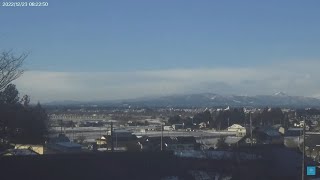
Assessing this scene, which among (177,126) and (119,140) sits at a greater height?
(119,140)

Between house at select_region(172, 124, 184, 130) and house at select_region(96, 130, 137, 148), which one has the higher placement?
house at select_region(96, 130, 137, 148)

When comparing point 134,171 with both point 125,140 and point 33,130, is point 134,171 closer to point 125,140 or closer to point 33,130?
point 33,130

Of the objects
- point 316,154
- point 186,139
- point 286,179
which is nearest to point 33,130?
point 286,179

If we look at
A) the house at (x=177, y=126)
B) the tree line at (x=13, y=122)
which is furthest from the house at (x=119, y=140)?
the house at (x=177, y=126)

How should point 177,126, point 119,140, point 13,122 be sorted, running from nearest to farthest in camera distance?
1. point 13,122
2. point 119,140
3. point 177,126

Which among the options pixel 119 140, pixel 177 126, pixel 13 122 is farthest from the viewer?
pixel 177 126

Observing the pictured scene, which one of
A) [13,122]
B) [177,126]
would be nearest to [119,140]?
[13,122]

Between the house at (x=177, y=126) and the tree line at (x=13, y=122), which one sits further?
the house at (x=177, y=126)

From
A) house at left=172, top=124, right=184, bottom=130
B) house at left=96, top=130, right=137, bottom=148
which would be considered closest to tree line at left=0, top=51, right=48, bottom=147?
house at left=96, top=130, right=137, bottom=148

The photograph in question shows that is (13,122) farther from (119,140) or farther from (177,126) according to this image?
(177,126)

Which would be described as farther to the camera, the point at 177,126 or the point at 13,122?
the point at 177,126

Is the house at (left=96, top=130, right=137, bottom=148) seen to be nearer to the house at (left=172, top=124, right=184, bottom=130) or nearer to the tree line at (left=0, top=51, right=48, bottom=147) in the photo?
the tree line at (left=0, top=51, right=48, bottom=147)

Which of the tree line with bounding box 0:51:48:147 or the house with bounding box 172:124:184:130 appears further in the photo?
the house with bounding box 172:124:184:130

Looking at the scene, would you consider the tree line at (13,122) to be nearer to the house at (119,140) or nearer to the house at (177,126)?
the house at (119,140)
